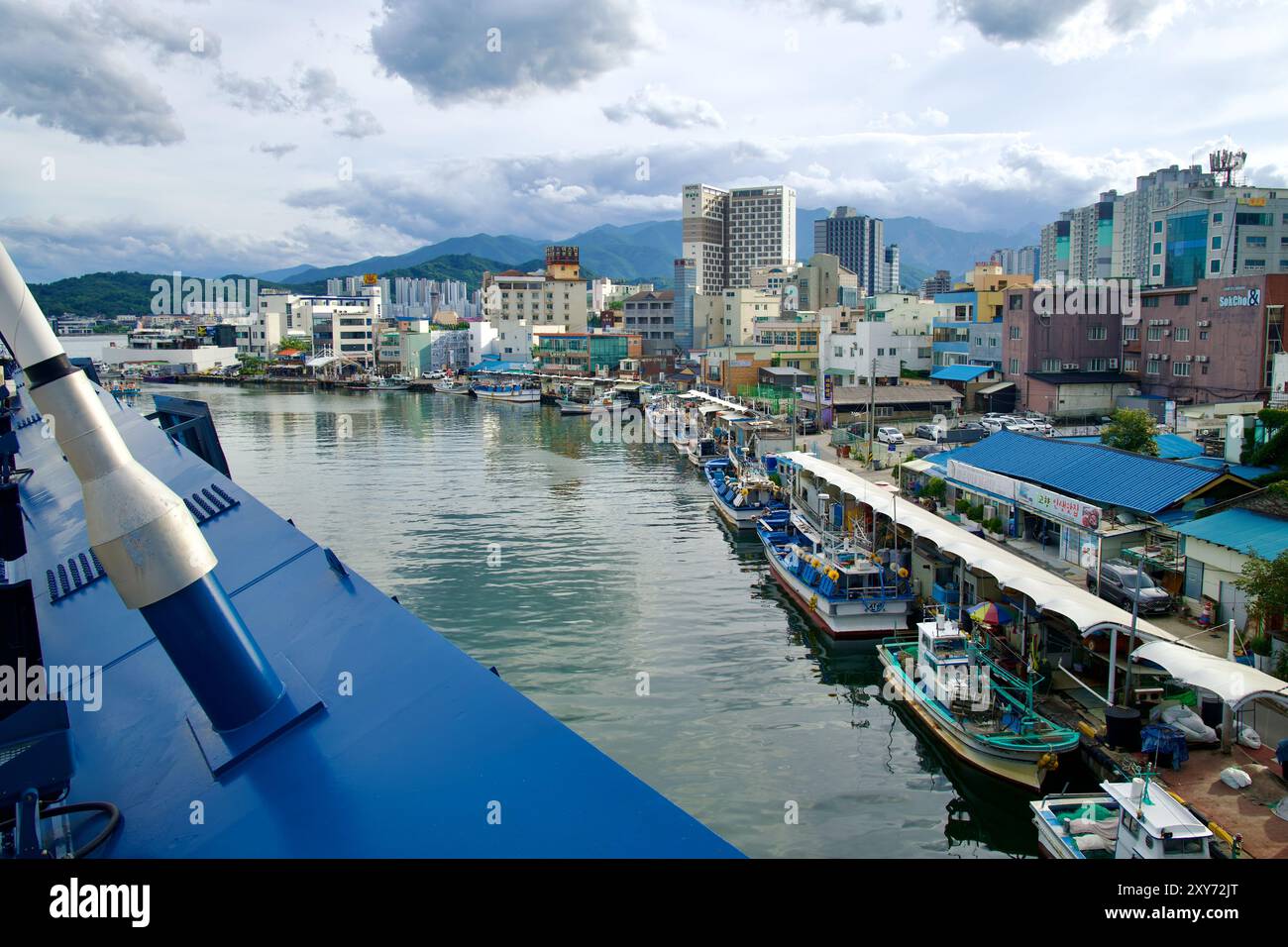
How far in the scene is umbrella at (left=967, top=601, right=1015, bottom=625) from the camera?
12.2 m

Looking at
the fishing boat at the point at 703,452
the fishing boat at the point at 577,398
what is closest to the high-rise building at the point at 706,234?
the fishing boat at the point at 577,398

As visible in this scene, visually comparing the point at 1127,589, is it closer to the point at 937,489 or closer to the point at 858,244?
the point at 937,489

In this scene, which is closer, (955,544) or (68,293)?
(955,544)

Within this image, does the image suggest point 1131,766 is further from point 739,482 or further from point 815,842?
point 739,482

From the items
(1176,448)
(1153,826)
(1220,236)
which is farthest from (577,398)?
(1153,826)

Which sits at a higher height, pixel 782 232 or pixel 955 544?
pixel 782 232

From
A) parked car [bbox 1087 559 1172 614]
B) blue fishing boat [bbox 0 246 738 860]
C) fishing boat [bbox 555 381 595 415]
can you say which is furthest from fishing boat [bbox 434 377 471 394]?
blue fishing boat [bbox 0 246 738 860]

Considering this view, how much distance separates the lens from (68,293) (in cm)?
8975

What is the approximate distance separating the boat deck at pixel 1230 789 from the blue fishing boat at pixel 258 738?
644 cm

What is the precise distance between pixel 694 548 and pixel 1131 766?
476 inches

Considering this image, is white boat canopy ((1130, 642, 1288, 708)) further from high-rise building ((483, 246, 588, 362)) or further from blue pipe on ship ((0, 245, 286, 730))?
high-rise building ((483, 246, 588, 362))

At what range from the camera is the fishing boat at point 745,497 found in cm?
2252
